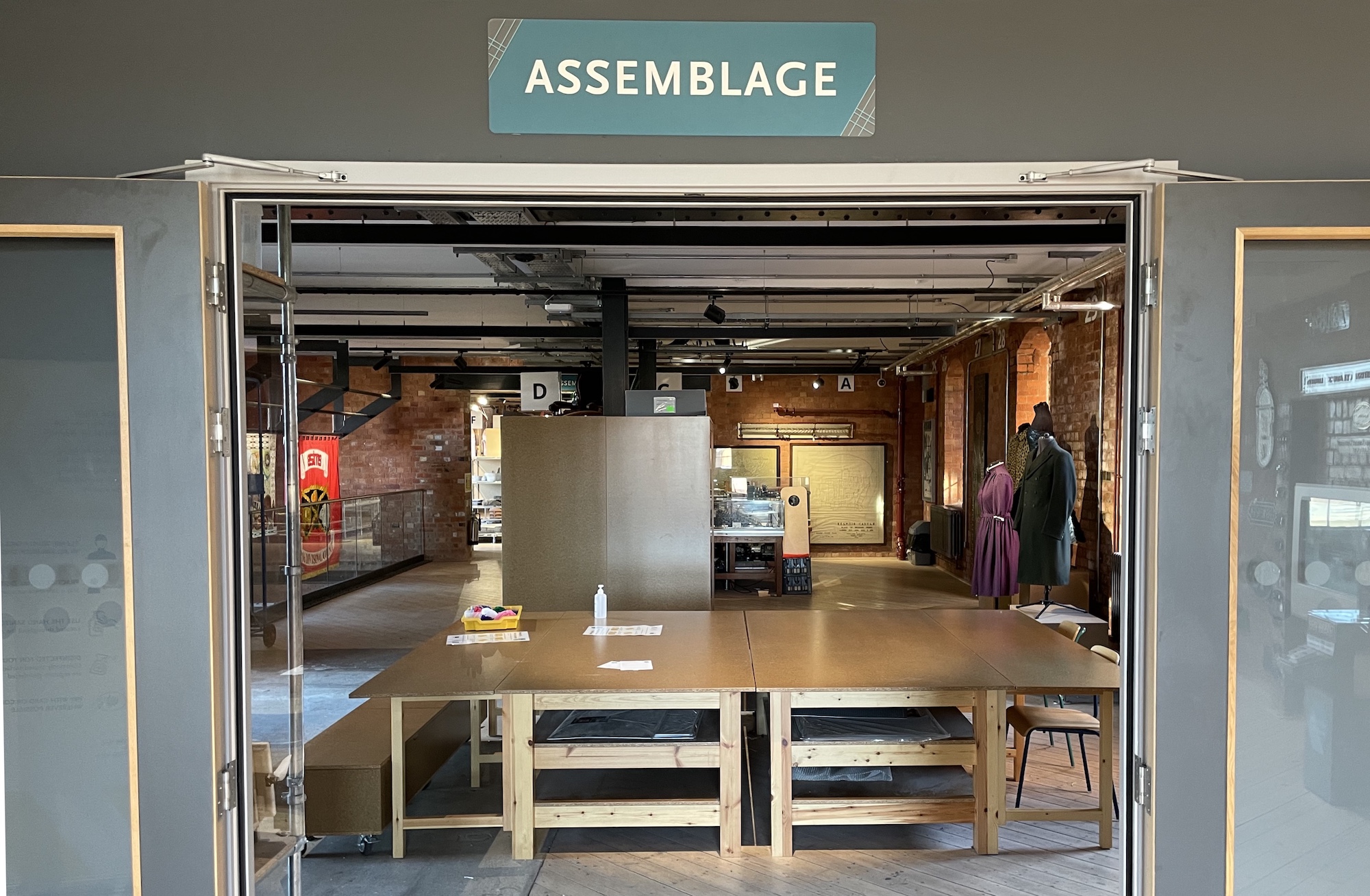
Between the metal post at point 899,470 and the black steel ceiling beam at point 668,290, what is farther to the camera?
the metal post at point 899,470

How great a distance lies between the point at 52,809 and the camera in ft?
6.46

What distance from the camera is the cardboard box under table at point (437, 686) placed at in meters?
3.49

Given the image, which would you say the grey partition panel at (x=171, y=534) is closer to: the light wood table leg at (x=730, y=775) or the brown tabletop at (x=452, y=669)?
the brown tabletop at (x=452, y=669)

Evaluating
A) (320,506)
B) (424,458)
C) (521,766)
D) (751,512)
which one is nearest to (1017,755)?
(521,766)

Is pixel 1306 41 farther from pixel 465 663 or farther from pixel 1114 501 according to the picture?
pixel 1114 501

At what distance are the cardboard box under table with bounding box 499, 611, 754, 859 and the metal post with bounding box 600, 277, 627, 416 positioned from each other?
4251 mm

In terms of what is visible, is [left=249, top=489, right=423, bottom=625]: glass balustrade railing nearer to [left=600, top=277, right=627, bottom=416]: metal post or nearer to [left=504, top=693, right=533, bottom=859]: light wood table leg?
[left=600, top=277, right=627, bottom=416]: metal post

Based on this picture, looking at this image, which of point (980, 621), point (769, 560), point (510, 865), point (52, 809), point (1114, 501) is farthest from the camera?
point (769, 560)

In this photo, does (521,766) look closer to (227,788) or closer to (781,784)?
(781,784)

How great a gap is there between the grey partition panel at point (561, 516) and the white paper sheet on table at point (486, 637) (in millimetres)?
2458

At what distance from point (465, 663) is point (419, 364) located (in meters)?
10.9

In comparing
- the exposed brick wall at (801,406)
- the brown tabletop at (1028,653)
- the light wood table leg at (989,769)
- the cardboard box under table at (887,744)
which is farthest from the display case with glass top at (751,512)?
the light wood table leg at (989,769)

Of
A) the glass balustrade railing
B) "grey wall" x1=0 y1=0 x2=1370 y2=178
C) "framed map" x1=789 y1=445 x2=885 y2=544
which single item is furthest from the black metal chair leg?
"framed map" x1=789 y1=445 x2=885 y2=544

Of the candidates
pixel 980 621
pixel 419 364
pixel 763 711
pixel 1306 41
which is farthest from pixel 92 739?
pixel 419 364
